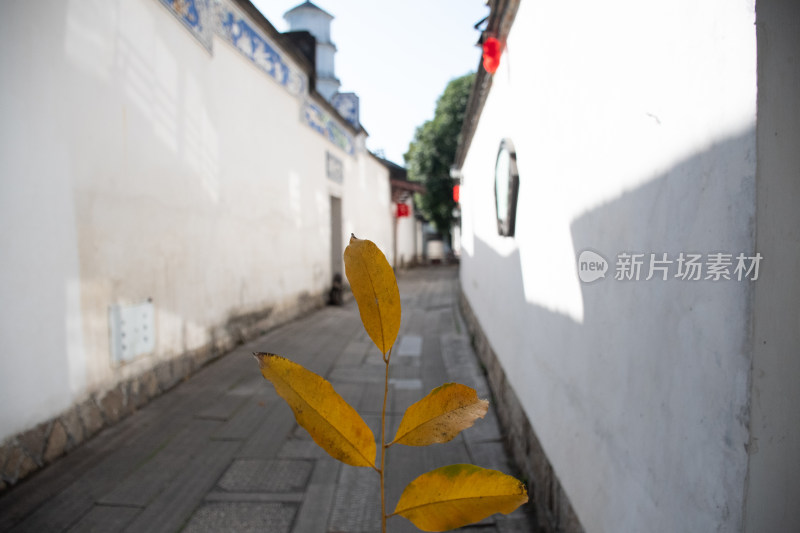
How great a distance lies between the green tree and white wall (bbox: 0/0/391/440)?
13.2m

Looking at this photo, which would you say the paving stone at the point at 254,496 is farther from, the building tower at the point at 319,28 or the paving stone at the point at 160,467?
the building tower at the point at 319,28

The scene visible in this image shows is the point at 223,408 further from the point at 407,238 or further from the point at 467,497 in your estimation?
the point at 407,238

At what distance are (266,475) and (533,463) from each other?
1.53 meters

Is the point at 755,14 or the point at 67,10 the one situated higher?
the point at 67,10

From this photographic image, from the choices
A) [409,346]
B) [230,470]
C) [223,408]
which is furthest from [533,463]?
[409,346]

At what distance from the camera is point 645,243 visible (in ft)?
4.26

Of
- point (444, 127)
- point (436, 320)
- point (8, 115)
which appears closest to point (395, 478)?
point (8, 115)

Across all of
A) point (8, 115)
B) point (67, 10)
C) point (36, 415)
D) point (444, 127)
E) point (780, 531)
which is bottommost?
point (36, 415)

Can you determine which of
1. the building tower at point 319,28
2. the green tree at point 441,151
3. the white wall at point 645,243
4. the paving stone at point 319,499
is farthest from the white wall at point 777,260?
the green tree at point 441,151

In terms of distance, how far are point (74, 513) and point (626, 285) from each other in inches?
107

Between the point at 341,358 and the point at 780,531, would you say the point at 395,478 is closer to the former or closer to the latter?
the point at 780,531

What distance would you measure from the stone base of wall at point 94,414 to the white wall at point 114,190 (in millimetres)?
81

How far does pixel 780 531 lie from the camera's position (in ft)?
2.91

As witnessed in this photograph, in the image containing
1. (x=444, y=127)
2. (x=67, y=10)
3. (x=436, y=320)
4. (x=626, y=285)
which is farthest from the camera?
(x=444, y=127)
